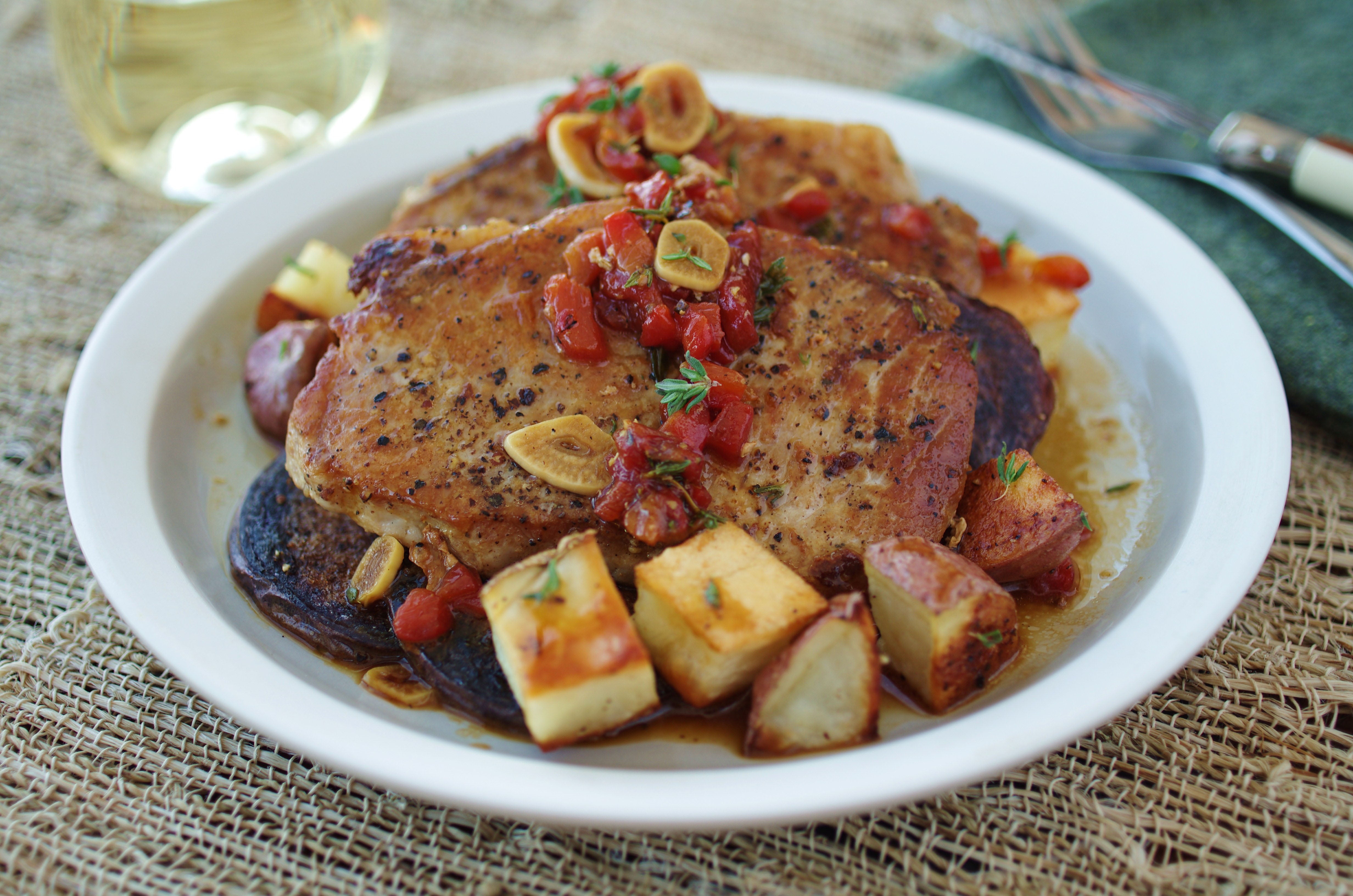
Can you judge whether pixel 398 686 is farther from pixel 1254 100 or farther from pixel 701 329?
pixel 1254 100

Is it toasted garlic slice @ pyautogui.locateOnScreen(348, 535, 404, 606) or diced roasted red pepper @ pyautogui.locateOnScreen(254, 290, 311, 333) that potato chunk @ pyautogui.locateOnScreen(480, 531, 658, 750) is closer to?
toasted garlic slice @ pyautogui.locateOnScreen(348, 535, 404, 606)

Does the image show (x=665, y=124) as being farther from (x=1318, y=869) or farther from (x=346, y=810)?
(x=1318, y=869)

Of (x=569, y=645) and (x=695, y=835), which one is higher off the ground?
(x=569, y=645)

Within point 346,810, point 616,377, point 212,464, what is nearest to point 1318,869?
point 616,377

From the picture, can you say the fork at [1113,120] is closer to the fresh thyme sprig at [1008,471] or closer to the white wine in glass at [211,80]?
the fresh thyme sprig at [1008,471]

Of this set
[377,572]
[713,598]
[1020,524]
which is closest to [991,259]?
[1020,524]

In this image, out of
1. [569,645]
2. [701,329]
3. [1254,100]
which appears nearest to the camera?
[569,645]

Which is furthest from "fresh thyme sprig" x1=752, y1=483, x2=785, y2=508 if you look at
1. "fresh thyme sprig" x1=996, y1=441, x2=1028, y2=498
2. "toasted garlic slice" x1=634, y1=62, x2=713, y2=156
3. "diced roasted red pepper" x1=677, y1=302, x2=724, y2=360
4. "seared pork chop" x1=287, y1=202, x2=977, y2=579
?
"toasted garlic slice" x1=634, y1=62, x2=713, y2=156
